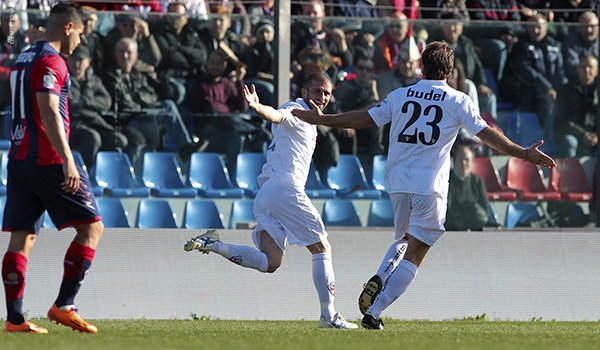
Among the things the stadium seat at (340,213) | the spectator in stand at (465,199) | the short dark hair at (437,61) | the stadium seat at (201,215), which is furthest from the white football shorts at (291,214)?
the spectator in stand at (465,199)

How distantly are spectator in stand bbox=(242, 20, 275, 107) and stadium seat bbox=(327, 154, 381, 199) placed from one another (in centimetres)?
109

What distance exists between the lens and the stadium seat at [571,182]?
38.1 feet

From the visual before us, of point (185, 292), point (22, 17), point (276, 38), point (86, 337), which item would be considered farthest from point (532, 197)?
point (86, 337)

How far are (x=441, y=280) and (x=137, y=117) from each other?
4.09 meters

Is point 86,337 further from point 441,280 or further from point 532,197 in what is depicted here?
point 532,197

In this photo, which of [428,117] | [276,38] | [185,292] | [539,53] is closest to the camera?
[428,117]

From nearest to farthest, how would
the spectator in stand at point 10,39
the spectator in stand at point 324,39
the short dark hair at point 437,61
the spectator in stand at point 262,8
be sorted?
1. the short dark hair at point 437,61
2. the spectator in stand at point 10,39
3. the spectator in stand at point 324,39
4. the spectator in stand at point 262,8

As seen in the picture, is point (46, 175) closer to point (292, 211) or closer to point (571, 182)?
point (292, 211)

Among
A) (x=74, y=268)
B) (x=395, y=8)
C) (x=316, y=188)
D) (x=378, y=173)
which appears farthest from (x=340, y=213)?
(x=74, y=268)

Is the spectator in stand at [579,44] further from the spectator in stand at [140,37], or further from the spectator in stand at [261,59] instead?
the spectator in stand at [140,37]

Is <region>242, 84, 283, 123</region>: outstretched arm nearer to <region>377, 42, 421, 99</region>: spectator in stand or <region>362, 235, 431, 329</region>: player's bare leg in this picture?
<region>362, 235, 431, 329</region>: player's bare leg

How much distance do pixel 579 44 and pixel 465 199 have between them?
2.34m

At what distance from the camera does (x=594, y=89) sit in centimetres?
1195

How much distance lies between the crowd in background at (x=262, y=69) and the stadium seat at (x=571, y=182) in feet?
0.67
